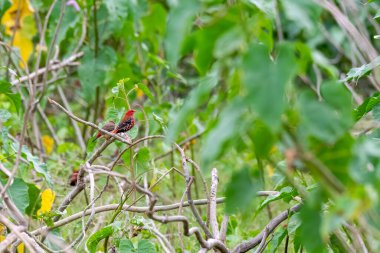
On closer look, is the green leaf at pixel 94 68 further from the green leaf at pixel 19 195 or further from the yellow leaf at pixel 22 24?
the green leaf at pixel 19 195

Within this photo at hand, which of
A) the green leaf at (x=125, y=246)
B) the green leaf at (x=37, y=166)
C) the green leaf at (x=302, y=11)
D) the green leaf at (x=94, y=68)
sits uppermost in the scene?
the green leaf at (x=302, y=11)

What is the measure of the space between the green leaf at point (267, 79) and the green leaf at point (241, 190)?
0.37ft

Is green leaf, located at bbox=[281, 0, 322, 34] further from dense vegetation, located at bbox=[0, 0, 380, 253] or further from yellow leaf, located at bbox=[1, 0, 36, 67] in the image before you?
yellow leaf, located at bbox=[1, 0, 36, 67]

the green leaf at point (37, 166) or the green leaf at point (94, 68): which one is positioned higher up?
the green leaf at point (37, 166)

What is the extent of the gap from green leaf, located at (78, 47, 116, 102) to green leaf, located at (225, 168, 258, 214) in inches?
86.4

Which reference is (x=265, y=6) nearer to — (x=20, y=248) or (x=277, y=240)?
(x=277, y=240)

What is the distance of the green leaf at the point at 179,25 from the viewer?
0.87 metres

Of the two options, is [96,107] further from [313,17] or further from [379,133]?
[313,17]

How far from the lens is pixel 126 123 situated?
1.71 metres

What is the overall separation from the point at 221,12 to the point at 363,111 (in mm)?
754

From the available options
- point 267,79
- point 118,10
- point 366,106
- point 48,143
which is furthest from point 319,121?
point 48,143

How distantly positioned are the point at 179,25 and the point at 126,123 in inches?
33.8

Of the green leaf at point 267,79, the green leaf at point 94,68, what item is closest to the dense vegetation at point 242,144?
the green leaf at point 267,79

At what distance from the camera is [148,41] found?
3.52 metres
